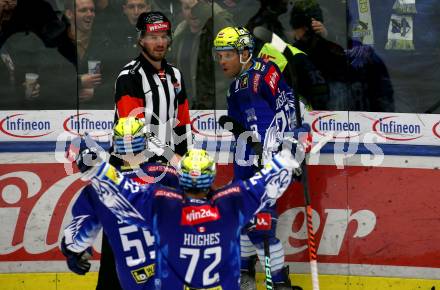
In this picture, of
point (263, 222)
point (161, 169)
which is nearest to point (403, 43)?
point (263, 222)

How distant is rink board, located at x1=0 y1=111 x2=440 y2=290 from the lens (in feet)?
28.7

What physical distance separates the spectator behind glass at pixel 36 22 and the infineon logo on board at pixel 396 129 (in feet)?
7.94

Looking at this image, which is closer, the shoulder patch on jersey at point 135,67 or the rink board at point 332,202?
the shoulder patch on jersey at point 135,67

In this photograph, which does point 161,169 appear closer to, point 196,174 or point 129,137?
point 129,137

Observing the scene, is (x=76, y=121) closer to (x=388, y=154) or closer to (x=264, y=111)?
(x=264, y=111)

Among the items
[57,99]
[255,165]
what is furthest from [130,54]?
[255,165]

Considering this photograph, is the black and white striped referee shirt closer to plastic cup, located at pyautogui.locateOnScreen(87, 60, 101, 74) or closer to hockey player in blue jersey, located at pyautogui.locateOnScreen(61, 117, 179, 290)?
plastic cup, located at pyautogui.locateOnScreen(87, 60, 101, 74)

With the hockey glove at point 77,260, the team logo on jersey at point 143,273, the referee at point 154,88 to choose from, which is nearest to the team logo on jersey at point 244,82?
the referee at point 154,88

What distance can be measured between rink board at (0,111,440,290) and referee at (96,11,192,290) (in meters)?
0.61

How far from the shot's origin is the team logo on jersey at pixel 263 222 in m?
8.40

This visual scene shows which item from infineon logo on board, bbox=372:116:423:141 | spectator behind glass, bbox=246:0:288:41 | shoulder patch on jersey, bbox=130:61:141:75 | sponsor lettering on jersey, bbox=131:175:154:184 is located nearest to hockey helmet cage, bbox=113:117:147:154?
sponsor lettering on jersey, bbox=131:175:154:184

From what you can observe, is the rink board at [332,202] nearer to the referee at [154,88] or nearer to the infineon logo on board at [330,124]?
the infineon logo on board at [330,124]

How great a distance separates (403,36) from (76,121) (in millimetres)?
2594

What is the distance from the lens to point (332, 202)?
29.1 feet
